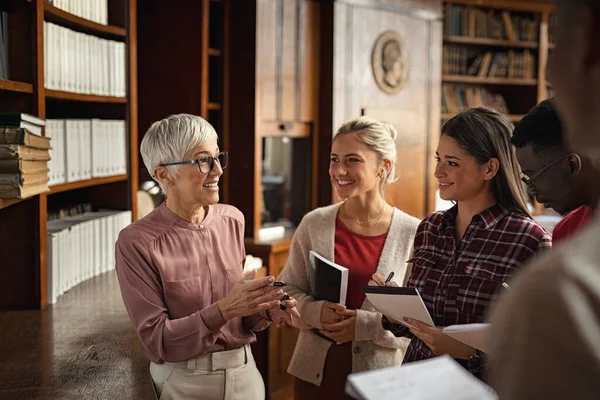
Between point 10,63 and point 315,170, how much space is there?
2.86 m

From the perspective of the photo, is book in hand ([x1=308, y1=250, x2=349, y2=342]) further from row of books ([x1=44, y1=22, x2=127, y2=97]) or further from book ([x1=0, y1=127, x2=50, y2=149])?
row of books ([x1=44, y1=22, x2=127, y2=97])

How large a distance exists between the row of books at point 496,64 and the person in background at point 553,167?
16.2 feet

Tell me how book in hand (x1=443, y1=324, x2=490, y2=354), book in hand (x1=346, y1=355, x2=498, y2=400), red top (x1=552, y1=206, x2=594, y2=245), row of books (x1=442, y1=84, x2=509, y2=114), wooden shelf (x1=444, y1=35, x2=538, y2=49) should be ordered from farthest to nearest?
row of books (x1=442, y1=84, x2=509, y2=114), wooden shelf (x1=444, y1=35, x2=538, y2=49), red top (x1=552, y1=206, x2=594, y2=245), book in hand (x1=443, y1=324, x2=490, y2=354), book in hand (x1=346, y1=355, x2=498, y2=400)

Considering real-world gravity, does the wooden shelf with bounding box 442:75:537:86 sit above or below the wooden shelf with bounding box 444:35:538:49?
below

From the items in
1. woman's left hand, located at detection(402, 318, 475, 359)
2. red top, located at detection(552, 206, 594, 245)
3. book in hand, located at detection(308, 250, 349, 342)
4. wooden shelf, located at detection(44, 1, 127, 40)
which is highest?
wooden shelf, located at detection(44, 1, 127, 40)

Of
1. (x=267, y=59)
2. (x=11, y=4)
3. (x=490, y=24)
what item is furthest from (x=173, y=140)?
(x=490, y=24)

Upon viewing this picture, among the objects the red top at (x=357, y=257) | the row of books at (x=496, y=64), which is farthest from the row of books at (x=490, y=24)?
the red top at (x=357, y=257)

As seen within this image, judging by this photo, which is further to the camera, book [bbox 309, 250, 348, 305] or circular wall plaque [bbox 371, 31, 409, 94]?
circular wall plaque [bbox 371, 31, 409, 94]

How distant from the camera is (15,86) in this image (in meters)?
2.58

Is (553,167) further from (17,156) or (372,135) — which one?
(17,156)

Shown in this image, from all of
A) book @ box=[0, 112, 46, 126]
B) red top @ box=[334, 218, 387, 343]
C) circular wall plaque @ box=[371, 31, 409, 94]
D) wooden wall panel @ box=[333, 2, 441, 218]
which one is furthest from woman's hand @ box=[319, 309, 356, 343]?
circular wall plaque @ box=[371, 31, 409, 94]

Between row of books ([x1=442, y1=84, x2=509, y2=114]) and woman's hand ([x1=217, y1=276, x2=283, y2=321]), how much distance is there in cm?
500

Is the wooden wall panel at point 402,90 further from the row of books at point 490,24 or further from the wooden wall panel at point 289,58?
the row of books at point 490,24

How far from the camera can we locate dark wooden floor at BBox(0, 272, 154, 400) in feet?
6.66
